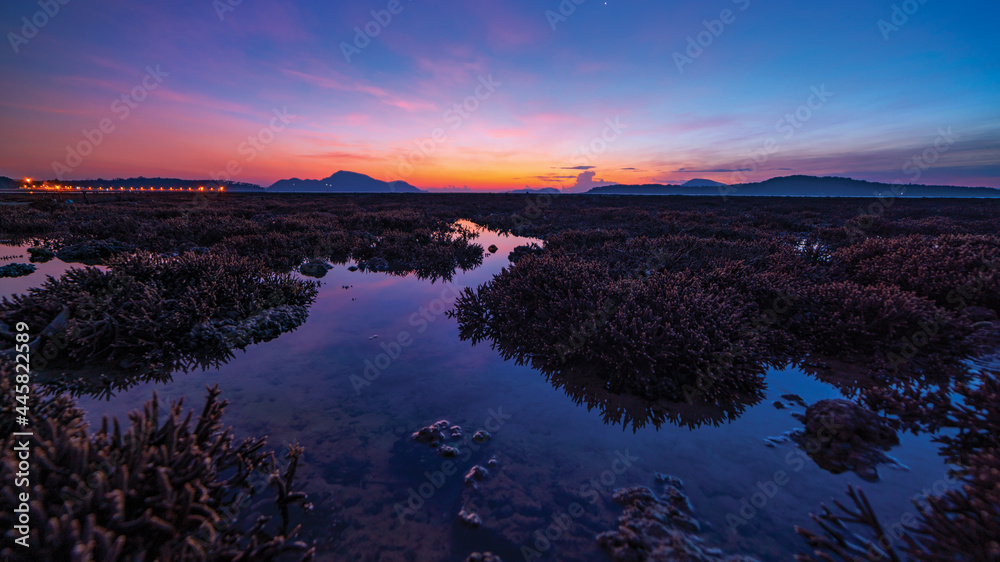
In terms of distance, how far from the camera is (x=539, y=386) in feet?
13.9

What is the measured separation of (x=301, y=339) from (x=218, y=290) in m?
1.98

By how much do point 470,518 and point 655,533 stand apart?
4.15ft

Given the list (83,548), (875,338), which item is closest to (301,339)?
(83,548)

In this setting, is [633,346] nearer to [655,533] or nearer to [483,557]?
[655,533]

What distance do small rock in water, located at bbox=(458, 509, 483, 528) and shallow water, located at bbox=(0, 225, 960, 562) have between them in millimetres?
49

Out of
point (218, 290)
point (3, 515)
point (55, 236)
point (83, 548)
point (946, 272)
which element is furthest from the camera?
point (55, 236)

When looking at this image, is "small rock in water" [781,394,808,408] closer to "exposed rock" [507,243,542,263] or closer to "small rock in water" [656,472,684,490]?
→ "small rock in water" [656,472,684,490]

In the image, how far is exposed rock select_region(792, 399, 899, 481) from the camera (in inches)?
113

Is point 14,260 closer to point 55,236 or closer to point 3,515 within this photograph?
point 55,236

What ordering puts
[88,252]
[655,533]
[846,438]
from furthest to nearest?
[88,252], [846,438], [655,533]

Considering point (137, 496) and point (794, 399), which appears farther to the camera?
point (794, 399)

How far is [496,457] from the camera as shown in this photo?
2988mm

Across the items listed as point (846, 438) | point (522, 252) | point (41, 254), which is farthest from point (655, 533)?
point (41, 254)

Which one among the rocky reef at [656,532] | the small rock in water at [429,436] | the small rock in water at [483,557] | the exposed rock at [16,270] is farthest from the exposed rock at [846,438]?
the exposed rock at [16,270]
